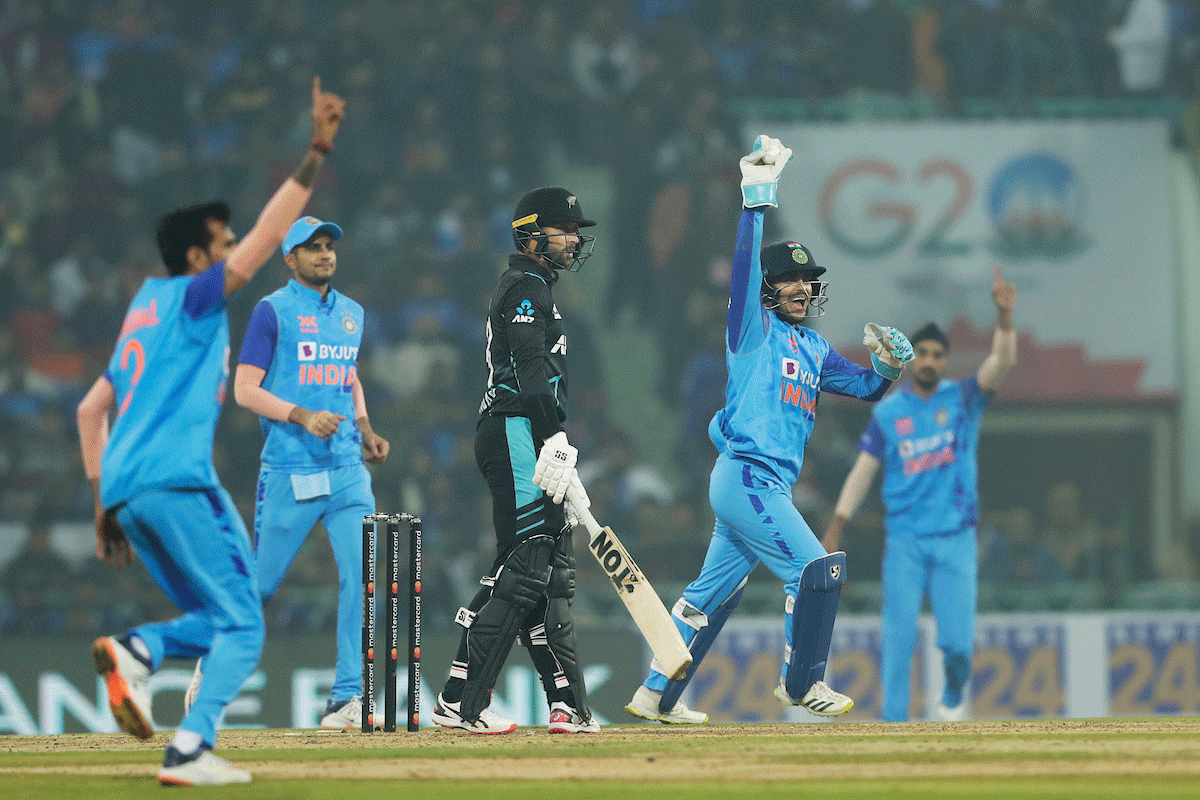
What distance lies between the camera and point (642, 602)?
257 inches

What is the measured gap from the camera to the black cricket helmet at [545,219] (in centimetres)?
676

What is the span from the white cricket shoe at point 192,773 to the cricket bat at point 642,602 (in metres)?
2.00

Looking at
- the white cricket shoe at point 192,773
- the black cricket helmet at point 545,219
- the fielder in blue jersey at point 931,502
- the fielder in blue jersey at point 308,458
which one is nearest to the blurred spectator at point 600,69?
the fielder in blue jersey at point 931,502

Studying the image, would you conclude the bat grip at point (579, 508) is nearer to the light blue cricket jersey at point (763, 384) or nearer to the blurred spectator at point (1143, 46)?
the light blue cricket jersey at point (763, 384)

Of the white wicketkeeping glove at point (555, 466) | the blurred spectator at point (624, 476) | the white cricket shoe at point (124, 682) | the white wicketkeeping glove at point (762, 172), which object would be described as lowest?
the white cricket shoe at point (124, 682)

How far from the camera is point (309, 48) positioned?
687 inches

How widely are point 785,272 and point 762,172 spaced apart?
0.70 metres

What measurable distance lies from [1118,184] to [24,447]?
40.5ft

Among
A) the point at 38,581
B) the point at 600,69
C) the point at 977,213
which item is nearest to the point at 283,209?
the point at 38,581

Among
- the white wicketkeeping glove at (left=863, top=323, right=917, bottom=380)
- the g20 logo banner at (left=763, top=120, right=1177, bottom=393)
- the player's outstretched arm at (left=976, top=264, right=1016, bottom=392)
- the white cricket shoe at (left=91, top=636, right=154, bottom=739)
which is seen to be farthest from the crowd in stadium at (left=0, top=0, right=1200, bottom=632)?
the white cricket shoe at (left=91, top=636, right=154, bottom=739)

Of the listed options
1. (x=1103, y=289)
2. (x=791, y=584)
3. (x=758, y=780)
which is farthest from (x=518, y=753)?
(x=1103, y=289)

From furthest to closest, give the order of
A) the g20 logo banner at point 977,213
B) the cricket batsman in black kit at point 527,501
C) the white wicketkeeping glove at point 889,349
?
the g20 logo banner at point 977,213 < the white wicketkeeping glove at point 889,349 < the cricket batsman in black kit at point 527,501

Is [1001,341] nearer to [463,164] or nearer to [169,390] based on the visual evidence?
[169,390]

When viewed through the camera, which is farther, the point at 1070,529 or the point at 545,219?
the point at 1070,529
